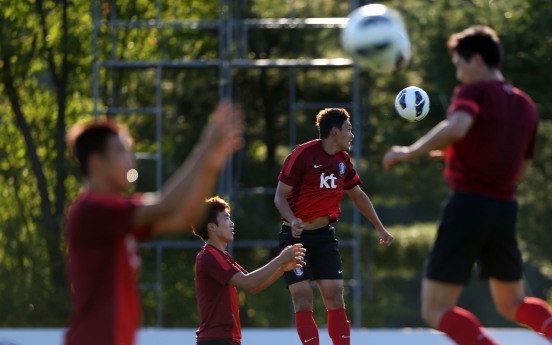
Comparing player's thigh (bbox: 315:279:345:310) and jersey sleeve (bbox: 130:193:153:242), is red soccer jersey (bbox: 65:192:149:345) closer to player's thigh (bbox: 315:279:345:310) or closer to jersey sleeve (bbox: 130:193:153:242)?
jersey sleeve (bbox: 130:193:153:242)

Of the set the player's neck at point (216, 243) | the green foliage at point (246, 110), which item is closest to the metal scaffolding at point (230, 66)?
the green foliage at point (246, 110)

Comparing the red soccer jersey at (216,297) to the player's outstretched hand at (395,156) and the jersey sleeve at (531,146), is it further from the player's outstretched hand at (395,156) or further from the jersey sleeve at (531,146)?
the jersey sleeve at (531,146)

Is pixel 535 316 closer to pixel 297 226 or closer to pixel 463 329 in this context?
pixel 463 329

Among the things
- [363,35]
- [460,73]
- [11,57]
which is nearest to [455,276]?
[460,73]

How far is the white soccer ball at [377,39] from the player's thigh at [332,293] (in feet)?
6.42

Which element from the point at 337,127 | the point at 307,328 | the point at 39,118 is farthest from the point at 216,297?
the point at 39,118

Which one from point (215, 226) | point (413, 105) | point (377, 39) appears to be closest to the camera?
point (377, 39)

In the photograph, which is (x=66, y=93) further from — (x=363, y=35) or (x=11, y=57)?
(x=363, y=35)

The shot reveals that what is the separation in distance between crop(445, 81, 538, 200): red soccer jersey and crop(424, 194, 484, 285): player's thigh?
0.29ft

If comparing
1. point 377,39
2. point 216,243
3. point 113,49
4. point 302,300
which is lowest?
point 302,300

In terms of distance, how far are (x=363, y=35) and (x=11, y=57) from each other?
13.1 meters

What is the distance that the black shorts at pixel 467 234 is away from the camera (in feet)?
18.4

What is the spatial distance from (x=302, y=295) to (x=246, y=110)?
994 cm

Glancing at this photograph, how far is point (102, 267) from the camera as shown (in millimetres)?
4383
